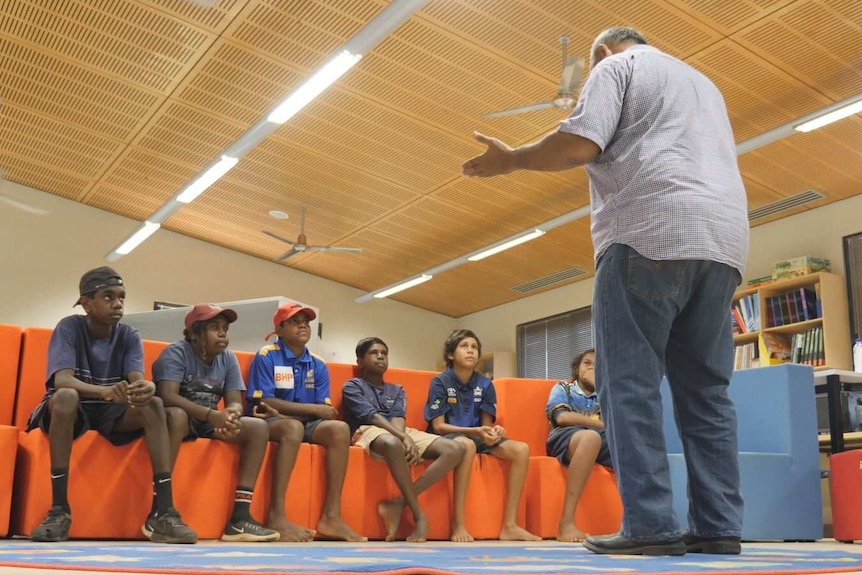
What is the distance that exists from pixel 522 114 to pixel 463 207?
2.05 metres

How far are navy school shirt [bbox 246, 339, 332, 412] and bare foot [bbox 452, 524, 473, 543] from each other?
769mm

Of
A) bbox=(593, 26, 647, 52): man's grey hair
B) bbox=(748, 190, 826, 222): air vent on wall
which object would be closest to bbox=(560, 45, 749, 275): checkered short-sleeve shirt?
bbox=(593, 26, 647, 52): man's grey hair

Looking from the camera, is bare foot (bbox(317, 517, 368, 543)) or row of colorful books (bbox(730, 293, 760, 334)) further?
row of colorful books (bbox(730, 293, 760, 334))

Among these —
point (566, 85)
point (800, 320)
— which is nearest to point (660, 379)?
point (566, 85)

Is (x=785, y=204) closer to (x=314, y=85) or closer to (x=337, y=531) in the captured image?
(x=314, y=85)

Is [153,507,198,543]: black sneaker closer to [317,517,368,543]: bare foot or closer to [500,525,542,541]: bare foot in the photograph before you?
[317,517,368,543]: bare foot

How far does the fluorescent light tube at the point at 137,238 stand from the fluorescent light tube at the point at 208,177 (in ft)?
2.49

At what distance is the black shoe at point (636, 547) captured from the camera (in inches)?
67.1

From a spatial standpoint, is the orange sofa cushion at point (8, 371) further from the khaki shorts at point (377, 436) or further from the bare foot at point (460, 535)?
the bare foot at point (460, 535)

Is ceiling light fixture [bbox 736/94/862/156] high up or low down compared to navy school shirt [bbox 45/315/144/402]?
up

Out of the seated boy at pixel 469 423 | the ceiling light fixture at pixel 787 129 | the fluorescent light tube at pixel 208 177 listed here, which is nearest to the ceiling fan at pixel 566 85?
the ceiling light fixture at pixel 787 129

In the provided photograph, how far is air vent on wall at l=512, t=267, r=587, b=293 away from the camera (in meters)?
9.78

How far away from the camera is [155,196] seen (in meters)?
9.21

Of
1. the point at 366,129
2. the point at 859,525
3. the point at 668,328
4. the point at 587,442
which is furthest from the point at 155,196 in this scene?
the point at 668,328
